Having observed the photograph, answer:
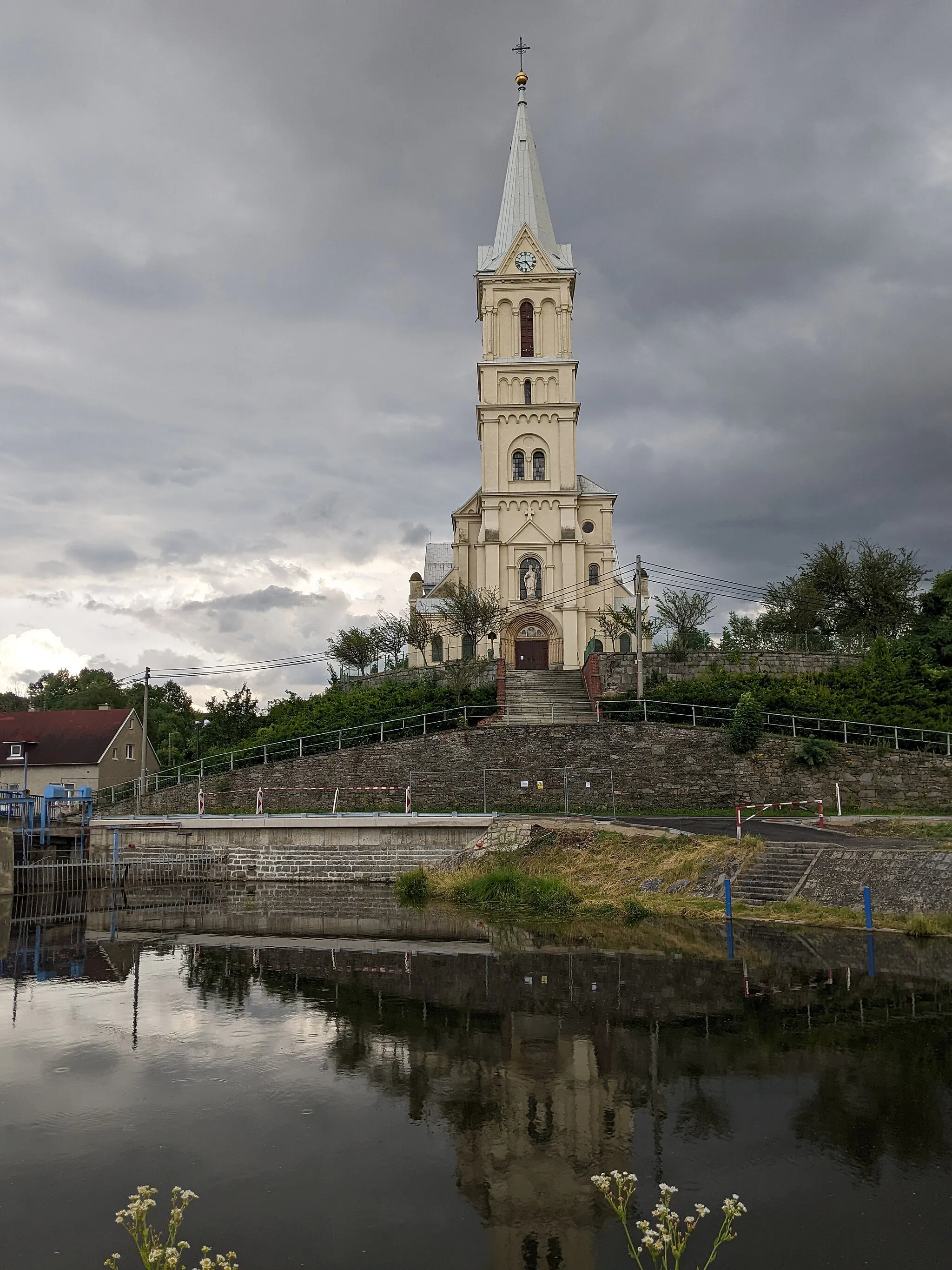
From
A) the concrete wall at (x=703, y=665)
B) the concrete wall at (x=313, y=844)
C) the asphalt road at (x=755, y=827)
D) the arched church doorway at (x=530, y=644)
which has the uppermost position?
the arched church doorway at (x=530, y=644)

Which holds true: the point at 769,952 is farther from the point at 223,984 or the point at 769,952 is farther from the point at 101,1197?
the point at 101,1197

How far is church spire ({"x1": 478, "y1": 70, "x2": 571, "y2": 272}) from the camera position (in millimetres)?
52281

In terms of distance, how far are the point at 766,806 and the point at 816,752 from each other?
7.78 m

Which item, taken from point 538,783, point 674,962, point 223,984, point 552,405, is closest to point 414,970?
point 223,984

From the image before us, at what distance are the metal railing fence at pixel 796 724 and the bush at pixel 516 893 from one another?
10864mm

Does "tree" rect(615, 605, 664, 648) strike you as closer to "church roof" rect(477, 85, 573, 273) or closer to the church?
the church

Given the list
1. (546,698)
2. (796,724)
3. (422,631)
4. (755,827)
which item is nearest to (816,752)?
(796,724)

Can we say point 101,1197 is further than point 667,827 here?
No

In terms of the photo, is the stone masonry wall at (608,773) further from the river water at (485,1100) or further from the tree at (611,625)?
the river water at (485,1100)

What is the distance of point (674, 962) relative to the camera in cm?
1531

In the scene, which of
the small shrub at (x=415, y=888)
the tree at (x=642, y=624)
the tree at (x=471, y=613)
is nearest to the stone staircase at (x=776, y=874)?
the small shrub at (x=415, y=888)

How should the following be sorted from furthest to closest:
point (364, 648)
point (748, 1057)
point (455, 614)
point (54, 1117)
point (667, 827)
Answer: point (364, 648) < point (455, 614) < point (667, 827) < point (748, 1057) < point (54, 1117)

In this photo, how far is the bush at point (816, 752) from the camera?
30.0 metres

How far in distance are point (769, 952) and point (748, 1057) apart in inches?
233
